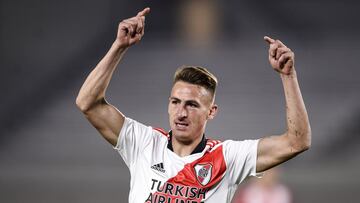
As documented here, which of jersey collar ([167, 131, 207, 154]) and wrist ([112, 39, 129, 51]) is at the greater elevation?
wrist ([112, 39, 129, 51])

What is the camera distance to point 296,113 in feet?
8.67

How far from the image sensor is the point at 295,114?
2.64 m

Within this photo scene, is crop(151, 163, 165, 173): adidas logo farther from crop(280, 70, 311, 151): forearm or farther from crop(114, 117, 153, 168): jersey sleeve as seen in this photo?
crop(280, 70, 311, 151): forearm

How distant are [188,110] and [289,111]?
1.82ft

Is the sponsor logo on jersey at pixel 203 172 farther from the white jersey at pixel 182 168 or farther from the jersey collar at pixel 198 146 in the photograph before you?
the jersey collar at pixel 198 146

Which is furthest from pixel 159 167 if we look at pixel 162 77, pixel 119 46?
pixel 162 77

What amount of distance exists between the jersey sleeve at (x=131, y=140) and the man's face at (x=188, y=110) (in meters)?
0.18

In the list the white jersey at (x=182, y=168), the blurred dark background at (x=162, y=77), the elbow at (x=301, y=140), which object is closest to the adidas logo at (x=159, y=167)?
the white jersey at (x=182, y=168)

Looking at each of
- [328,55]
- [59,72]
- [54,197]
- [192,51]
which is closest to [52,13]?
[59,72]

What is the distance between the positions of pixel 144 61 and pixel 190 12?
4.59 feet

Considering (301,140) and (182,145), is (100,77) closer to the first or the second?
(182,145)

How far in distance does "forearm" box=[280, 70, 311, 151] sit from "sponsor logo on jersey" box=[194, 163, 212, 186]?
1.60 ft

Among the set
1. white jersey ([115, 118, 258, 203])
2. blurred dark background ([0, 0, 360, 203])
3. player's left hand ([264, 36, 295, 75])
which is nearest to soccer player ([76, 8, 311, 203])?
white jersey ([115, 118, 258, 203])

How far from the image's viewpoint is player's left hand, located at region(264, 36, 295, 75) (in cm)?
258
